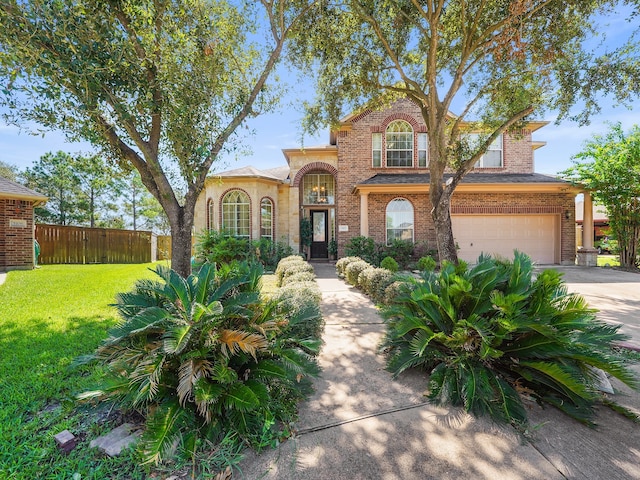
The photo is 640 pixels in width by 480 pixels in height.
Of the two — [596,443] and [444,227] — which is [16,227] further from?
[596,443]

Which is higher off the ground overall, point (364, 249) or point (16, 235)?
point (16, 235)

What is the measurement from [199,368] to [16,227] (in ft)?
44.4

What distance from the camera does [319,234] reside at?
15617 millimetres

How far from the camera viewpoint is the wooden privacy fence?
13844 mm

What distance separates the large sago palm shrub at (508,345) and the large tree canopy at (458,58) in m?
5.32

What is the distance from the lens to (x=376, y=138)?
1403 centimetres

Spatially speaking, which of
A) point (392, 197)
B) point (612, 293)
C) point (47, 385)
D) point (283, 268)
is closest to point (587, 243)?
point (612, 293)

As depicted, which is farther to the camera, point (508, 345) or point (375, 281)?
point (375, 281)

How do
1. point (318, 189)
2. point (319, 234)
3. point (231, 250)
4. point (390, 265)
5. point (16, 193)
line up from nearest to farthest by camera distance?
point (390, 265), point (16, 193), point (231, 250), point (318, 189), point (319, 234)

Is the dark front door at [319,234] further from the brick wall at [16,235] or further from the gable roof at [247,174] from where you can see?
the brick wall at [16,235]

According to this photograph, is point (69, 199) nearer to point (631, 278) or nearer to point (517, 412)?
point (517, 412)

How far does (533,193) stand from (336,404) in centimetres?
1402

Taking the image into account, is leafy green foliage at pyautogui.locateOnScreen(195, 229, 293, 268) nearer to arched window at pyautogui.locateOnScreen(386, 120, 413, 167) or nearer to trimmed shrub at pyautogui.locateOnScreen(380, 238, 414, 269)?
trimmed shrub at pyautogui.locateOnScreen(380, 238, 414, 269)

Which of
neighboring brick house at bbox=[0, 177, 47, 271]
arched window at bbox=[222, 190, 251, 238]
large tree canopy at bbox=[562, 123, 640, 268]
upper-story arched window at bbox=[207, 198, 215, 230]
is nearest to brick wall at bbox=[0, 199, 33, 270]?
neighboring brick house at bbox=[0, 177, 47, 271]
